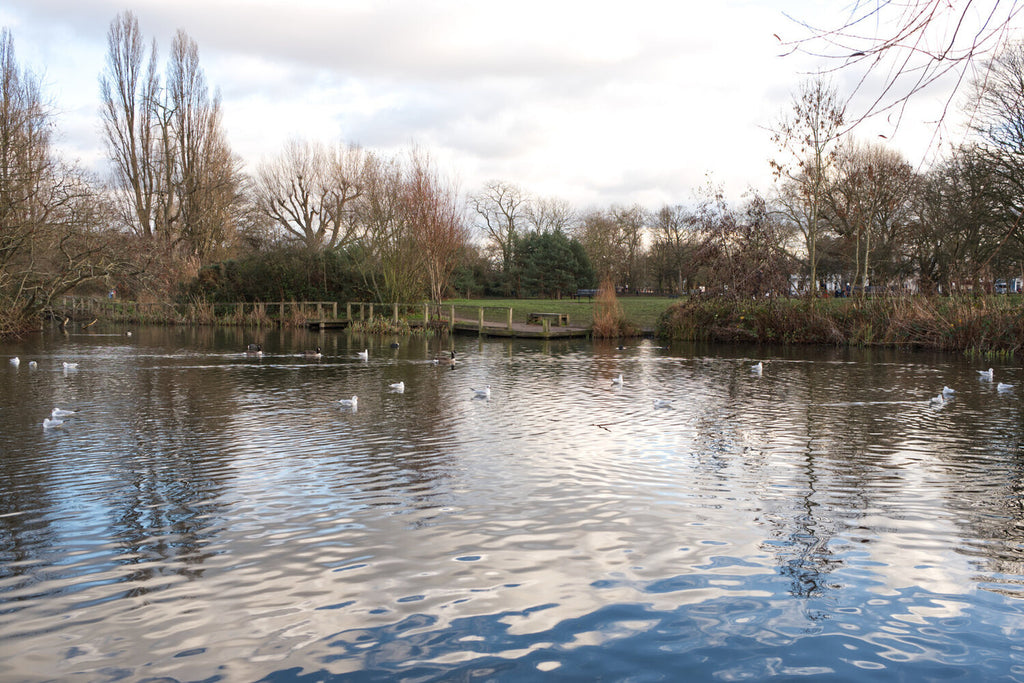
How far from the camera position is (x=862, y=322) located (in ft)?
85.5

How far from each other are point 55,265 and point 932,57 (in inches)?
1219

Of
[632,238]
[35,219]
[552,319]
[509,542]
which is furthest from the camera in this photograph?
[632,238]

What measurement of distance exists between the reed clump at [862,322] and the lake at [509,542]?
39.3 feet

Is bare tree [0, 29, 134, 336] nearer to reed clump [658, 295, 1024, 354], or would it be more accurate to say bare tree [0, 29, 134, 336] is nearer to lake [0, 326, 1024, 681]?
lake [0, 326, 1024, 681]

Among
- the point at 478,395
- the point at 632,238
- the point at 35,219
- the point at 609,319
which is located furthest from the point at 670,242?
the point at 478,395

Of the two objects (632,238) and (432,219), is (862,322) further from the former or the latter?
(632,238)

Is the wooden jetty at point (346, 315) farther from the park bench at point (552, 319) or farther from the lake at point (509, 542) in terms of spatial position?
the lake at point (509, 542)

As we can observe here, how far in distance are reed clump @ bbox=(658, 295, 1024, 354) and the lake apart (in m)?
12.0

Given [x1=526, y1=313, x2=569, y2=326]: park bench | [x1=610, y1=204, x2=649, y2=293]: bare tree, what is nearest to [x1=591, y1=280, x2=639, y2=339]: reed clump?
[x1=526, y1=313, x2=569, y2=326]: park bench

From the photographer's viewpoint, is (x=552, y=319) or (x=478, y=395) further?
(x=552, y=319)

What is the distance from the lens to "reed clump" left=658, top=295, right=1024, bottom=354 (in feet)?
72.2

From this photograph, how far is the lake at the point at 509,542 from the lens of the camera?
149 inches

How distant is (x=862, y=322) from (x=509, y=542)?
24196 millimetres

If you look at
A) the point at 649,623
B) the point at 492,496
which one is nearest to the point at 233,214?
the point at 492,496
